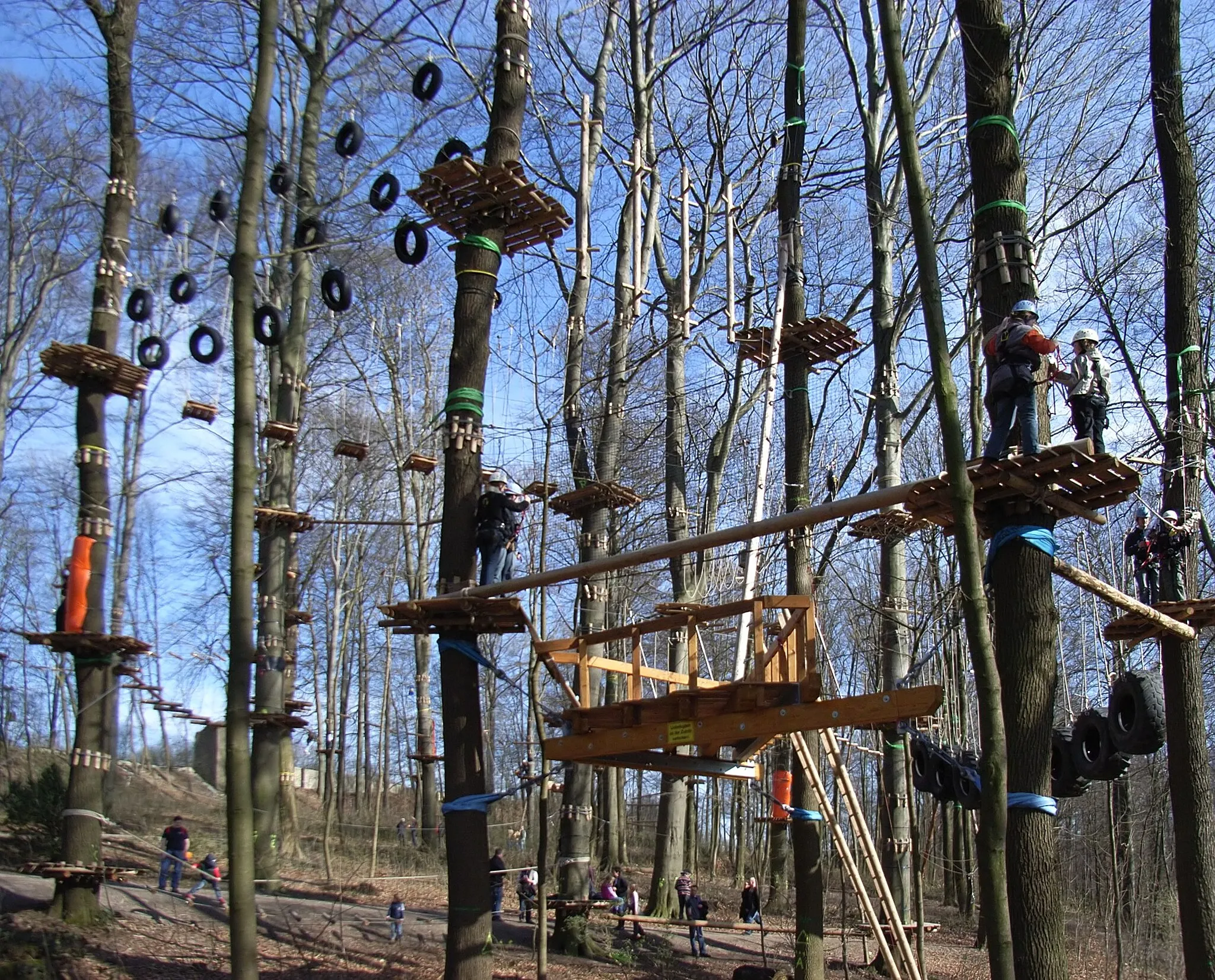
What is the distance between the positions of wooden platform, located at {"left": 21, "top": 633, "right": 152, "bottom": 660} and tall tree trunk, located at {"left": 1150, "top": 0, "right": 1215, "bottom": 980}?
33.0ft

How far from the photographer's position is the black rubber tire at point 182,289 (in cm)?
1230

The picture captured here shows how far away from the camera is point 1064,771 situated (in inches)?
287

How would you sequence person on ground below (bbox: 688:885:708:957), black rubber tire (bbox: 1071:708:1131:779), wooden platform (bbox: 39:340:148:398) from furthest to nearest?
1. person on ground below (bbox: 688:885:708:957)
2. wooden platform (bbox: 39:340:148:398)
3. black rubber tire (bbox: 1071:708:1131:779)

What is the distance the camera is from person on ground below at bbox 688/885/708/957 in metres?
14.4

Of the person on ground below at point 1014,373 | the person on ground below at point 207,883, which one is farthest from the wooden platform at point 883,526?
the person on ground below at point 207,883

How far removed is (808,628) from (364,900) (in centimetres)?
1077

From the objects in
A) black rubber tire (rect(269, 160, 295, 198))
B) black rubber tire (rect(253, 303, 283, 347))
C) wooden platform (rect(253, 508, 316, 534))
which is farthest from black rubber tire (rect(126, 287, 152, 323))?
wooden platform (rect(253, 508, 316, 534))

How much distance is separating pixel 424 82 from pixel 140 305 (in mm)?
4319

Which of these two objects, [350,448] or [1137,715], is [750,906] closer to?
[350,448]

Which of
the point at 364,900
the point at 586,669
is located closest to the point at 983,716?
the point at 586,669

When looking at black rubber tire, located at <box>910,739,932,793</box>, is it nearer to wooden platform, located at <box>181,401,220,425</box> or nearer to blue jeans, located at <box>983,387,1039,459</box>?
blue jeans, located at <box>983,387,1039,459</box>

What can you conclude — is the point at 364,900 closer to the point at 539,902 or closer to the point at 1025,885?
the point at 539,902

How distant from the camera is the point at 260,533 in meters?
17.9

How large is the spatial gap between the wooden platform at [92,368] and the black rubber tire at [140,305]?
0.67m
